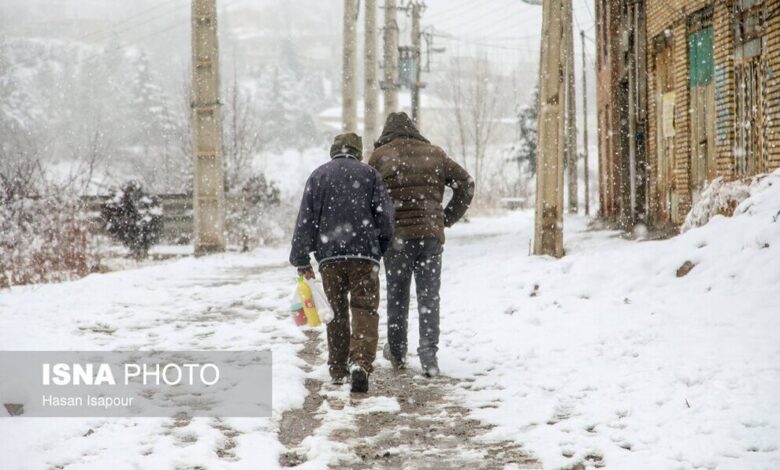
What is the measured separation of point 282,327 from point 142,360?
6.81ft

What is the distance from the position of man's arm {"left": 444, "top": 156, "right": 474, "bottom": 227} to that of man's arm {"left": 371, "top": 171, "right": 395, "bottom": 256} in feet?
1.87

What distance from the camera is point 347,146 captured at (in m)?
5.77

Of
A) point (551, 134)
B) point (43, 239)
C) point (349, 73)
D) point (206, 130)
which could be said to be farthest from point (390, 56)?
point (551, 134)

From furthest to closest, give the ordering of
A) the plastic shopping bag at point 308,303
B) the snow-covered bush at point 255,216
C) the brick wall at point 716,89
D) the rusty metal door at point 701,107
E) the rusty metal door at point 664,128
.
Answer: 1. the snow-covered bush at point 255,216
2. the rusty metal door at point 664,128
3. the rusty metal door at point 701,107
4. the brick wall at point 716,89
5. the plastic shopping bag at point 308,303

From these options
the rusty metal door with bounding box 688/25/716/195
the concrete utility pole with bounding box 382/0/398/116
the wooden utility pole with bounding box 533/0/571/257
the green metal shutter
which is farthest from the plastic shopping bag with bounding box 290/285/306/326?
the concrete utility pole with bounding box 382/0/398/116

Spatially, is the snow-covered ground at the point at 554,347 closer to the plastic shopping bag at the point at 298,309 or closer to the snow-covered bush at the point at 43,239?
the plastic shopping bag at the point at 298,309

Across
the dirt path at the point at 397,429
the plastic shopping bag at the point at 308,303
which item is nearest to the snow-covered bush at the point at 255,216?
the plastic shopping bag at the point at 308,303

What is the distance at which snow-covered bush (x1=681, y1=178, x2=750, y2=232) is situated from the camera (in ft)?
32.0

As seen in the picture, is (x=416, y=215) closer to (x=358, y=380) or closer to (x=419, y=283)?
(x=419, y=283)

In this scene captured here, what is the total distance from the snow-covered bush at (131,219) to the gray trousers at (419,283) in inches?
509

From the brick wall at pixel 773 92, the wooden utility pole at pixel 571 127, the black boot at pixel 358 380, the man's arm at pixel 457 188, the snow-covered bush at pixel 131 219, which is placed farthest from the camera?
the wooden utility pole at pixel 571 127

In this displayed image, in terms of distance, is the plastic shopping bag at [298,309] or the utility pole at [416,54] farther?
the utility pole at [416,54]

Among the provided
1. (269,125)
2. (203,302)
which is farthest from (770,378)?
(269,125)

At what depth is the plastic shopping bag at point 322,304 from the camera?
5539 mm
